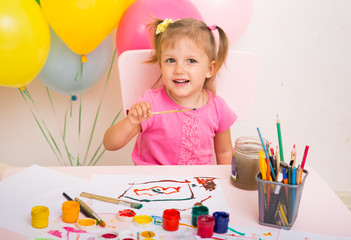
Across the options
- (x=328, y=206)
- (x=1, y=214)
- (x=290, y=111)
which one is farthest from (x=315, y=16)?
(x=1, y=214)

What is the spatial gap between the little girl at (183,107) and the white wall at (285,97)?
1.79ft

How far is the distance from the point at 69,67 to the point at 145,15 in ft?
1.24

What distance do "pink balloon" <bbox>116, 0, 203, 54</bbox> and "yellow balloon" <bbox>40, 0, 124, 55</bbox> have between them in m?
0.07

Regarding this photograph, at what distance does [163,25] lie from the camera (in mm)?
1254

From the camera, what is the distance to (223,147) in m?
1.46

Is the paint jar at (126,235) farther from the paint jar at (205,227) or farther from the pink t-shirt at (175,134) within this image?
the pink t-shirt at (175,134)

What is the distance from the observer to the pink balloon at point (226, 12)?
1.48 meters

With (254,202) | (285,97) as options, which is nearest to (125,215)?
(254,202)

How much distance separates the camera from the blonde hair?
1264 mm

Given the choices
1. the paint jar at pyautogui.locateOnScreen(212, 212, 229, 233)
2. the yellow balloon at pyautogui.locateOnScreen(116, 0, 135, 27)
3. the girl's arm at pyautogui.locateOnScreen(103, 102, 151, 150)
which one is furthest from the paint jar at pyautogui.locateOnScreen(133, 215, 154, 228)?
the yellow balloon at pyautogui.locateOnScreen(116, 0, 135, 27)

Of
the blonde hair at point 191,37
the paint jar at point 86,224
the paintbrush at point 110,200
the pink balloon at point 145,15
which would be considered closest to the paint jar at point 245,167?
the paintbrush at point 110,200

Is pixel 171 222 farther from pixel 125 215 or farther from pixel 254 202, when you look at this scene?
pixel 254 202

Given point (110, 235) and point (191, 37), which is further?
point (191, 37)

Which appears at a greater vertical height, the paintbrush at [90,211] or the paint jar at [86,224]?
the paintbrush at [90,211]
